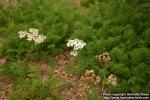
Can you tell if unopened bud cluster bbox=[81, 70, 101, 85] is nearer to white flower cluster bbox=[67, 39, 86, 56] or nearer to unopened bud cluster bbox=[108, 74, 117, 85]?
unopened bud cluster bbox=[108, 74, 117, 85]

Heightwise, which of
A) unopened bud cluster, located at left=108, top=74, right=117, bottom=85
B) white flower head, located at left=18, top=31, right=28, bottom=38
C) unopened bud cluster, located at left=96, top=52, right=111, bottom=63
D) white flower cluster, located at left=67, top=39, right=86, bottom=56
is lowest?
unopened bud cluster, located at left=108, top=74, right=117, bottom=85

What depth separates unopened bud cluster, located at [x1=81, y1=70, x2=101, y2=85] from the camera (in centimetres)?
639

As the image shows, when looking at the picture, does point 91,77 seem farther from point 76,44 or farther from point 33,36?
point 33,36

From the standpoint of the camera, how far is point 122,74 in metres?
6.46

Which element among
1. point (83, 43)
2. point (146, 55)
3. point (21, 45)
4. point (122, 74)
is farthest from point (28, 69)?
point (146, 55)

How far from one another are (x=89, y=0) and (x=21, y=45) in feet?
8.23

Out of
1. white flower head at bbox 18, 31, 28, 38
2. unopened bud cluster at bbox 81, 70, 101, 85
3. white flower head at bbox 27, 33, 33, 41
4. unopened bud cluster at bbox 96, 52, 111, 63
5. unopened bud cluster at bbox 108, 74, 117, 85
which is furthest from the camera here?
white flower head at bbox 18, 31, 28, 38

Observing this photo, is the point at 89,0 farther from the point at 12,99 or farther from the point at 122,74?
the point at 12,99

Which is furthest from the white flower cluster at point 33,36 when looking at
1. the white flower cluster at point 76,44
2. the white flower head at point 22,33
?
the white flower cluster at point 76,44

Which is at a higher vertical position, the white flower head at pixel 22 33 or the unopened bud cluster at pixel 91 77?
the white flower head at pixel 22 33

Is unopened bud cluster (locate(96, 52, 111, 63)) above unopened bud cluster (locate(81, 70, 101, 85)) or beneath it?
above

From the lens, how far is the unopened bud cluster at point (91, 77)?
6389mm

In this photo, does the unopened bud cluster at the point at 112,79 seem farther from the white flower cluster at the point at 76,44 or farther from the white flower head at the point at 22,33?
the white flower head at the point at 22,33

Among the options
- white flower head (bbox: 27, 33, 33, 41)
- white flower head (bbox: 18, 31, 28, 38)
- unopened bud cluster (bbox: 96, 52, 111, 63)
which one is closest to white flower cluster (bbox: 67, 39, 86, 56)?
unopened bud cluster (bbox: 96, 52, 111, 63)
